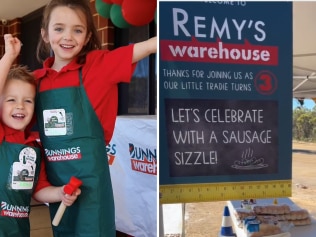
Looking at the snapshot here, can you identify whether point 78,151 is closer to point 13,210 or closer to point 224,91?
point 13,210

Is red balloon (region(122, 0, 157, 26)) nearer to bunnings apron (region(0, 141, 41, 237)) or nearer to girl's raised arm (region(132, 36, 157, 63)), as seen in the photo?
girl's raised arm (region(132, 36, 157, 63))

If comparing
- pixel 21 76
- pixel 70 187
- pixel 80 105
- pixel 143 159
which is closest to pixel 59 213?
pixel 70 187

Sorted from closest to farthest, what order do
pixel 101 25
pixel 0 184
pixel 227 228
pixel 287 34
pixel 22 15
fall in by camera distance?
pixel 0 184, pixel 287 34, pixel 227 228, pixel 101 25, pixel 22 15

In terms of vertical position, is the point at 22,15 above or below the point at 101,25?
above

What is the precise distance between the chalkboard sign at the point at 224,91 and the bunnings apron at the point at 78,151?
0.71 feet

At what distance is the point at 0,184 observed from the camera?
140cm

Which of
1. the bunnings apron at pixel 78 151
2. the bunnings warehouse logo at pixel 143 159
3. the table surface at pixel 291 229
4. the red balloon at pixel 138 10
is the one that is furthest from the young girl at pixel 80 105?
the bunnings warehouse logo at pixel 143 159

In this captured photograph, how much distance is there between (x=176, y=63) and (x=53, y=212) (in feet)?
2.26

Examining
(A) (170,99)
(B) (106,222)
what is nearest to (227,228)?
(B) (106,222)

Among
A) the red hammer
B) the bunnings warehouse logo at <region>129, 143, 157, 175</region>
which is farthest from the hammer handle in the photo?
the bunnings warehouse logo at <region>129, 143, 157, 175</region>

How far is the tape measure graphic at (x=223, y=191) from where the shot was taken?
1448mm

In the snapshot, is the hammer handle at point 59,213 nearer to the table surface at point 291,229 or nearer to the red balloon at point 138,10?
the table surface at point 291,229

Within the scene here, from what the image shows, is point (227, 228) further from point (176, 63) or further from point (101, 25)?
point (101, 25)

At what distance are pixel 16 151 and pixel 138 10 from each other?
0.84 metres
